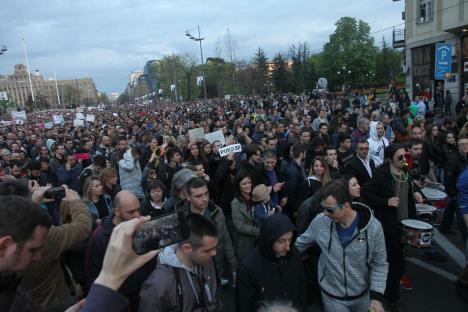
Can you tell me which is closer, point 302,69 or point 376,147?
point 376,147

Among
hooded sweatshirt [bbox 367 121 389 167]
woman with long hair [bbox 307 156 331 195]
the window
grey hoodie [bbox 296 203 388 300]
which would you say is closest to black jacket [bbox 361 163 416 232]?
woman with long hair [bbox 307 156 331 195]

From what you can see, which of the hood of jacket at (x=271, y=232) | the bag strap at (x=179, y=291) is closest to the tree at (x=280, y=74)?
the hood of jacket at (x=271, y=232)

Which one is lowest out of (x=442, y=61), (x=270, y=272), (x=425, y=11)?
(x=270, y=272)

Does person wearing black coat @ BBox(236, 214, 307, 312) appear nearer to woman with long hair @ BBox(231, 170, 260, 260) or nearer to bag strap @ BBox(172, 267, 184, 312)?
bag strap @ BBox(172, 267, 184, 312)

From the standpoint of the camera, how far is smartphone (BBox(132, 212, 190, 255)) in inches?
59.2

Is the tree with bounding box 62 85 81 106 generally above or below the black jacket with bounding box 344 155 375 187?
above

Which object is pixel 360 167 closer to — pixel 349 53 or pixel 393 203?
pixel 393 203

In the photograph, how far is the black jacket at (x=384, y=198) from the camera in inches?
172

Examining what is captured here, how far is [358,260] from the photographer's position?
308 centimetres

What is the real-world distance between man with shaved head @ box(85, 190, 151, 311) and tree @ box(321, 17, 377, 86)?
65.7 meters

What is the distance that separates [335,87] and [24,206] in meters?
69.2

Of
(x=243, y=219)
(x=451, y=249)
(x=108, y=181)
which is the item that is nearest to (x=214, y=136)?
(x=108, y=181)

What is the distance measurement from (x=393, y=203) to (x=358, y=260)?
140 cm

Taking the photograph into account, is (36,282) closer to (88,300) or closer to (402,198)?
(88,300)
